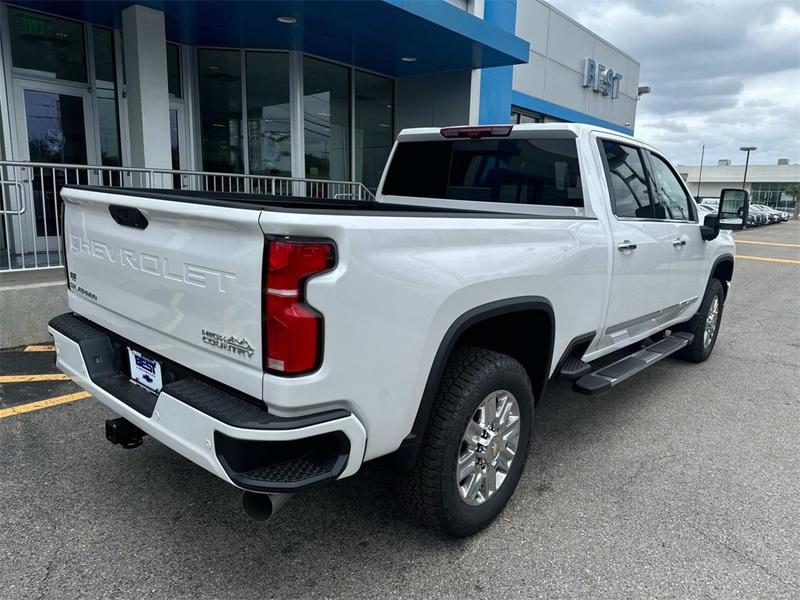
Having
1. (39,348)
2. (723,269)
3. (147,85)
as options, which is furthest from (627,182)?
(147,85)

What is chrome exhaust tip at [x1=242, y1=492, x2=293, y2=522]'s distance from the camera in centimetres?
215

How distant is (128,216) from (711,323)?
5.44 metres

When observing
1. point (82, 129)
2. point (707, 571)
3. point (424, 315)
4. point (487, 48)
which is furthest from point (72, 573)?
point (487, 48)

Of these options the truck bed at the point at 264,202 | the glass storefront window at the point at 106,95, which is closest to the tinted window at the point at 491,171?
the truck bed at the point at 264,202

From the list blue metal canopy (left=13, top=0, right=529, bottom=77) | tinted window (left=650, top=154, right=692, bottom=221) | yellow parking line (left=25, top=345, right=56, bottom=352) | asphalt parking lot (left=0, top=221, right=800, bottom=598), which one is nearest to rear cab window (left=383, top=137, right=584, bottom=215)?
tinted window (left=650, top=154, right=692, bottom=221)

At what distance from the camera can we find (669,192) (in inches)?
184

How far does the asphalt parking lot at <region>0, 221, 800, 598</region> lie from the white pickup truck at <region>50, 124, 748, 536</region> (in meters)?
0.31

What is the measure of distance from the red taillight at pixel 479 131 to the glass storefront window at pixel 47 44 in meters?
7.85

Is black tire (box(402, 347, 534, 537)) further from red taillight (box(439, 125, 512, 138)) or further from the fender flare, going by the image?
red taillight (box(439, 125, 512, 138))

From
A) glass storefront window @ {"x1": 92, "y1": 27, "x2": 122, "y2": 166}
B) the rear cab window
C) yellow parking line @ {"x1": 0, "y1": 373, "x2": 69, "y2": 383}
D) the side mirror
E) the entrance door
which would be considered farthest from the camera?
glass storefront window @ {"x1": 92, "y1": 27, "x2": 122, "y2": 166}

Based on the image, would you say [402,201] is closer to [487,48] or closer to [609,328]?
[609,328]

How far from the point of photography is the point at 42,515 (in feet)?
9.39

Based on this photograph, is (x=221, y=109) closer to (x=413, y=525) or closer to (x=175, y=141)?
(x=175, y=141)

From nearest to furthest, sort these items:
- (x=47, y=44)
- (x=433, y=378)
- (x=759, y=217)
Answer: (x=433, y=378) < (x=47, y=44) < (x=759, y=217)
